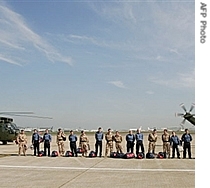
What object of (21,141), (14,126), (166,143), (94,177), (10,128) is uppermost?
(14,126)

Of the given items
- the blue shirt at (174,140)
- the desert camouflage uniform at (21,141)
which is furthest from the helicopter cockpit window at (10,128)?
the blue shirt at (174,140)

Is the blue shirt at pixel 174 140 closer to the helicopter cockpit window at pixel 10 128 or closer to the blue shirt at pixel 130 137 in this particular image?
the blue shirt at pixel 130 137

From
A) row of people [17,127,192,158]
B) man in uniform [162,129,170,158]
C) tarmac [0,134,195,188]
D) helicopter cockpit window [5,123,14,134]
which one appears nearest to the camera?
tarmac [0,134,195,188]

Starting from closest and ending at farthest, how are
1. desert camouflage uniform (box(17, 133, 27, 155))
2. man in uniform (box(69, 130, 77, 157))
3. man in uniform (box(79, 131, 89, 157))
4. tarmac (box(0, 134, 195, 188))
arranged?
tarmac (box(0, 134, 195, 188))
man in uniform (box(69, 130, 77, 157))
man in uniform (box(79, 131, 89, 157))
desert camouflage uniform (box(17, 133, 27, 155))

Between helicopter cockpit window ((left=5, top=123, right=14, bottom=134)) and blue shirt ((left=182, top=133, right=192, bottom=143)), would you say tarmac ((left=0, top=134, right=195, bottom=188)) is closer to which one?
blue shirt ((left=182, top=133, right=192, bottom=143))

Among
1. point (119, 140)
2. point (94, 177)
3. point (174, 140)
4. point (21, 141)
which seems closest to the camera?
point (94, 177)

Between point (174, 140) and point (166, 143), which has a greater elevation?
point (174, 140)

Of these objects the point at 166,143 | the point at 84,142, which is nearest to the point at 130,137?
the point at 166,143

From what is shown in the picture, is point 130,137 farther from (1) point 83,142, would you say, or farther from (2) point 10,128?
(2) point 10,128

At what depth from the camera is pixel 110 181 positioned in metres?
9.22

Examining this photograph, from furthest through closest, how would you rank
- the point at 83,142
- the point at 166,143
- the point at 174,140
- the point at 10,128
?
the point at 10,128, the point at 83,142, the point at 166,143, the point at 174,140

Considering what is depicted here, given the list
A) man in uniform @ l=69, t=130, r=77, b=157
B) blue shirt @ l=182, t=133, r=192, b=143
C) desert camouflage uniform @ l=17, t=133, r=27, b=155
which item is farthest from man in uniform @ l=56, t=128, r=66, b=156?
blue shirt @ l=182, t=133, r=192, b=143
